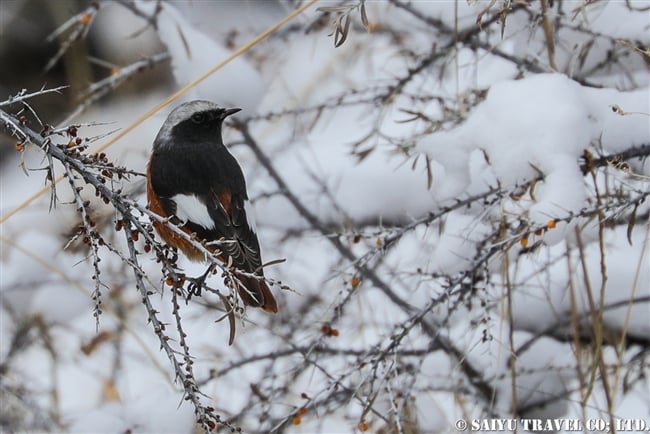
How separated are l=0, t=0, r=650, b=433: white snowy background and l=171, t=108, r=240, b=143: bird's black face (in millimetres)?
360

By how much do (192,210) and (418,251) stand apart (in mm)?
1522

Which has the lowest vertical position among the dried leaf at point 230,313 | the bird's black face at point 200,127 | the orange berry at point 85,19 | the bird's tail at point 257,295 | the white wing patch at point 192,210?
the dried leaf at point 230,313

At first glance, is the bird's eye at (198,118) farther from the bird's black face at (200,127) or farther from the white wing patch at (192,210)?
the white wing patch at (192,210)

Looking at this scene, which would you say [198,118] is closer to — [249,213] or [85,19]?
[249,213]

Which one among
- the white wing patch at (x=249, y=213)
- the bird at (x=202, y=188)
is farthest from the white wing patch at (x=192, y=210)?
the white wing patch at (x=249, y=213)

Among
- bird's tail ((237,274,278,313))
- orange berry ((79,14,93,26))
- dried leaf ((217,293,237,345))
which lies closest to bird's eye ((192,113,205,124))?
orange berry ((79,14,93,26))

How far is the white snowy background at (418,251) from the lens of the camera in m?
2.47

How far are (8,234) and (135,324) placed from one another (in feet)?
3.04

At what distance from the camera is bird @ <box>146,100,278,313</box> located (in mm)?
2799

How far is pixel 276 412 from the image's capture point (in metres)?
4.15

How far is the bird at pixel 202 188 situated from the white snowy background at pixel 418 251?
11.6 inches

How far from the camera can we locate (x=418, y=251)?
405 cm

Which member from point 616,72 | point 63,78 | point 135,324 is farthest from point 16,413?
point 63,78

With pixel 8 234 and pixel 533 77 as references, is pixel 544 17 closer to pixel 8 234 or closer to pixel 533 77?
pixel 533 77
